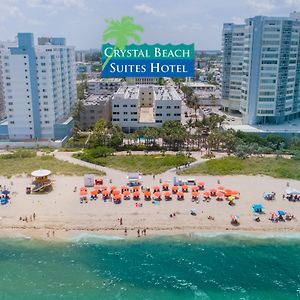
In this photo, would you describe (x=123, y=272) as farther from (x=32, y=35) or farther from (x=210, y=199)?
(x=32, y=35)

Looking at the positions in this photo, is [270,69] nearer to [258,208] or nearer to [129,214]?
[258,208]

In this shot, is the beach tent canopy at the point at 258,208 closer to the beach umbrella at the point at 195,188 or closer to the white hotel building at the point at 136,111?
the beach umbrella at the point at 195,188

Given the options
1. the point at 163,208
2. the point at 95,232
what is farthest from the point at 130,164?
the point at 95,232

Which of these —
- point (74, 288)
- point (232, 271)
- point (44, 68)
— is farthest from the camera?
→ point (44, 68)

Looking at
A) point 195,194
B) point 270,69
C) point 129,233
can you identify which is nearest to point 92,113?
point 270,69

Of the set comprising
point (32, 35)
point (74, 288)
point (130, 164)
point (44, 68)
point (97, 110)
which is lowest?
point (74, 288)

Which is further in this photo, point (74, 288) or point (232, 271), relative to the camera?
point (232, 271)

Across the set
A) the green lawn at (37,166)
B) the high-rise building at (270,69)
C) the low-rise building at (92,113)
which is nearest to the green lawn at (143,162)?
the green lawn at (37,166)

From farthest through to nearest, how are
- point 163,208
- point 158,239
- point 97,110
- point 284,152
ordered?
point 97,110
point 284,152
point 163,208
point 158,239
